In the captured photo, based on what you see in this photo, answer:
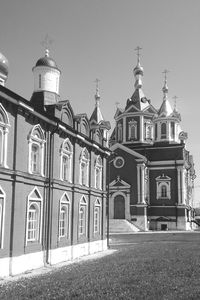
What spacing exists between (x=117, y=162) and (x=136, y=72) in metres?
13.2

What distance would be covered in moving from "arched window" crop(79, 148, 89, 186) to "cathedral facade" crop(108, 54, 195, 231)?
22937mm

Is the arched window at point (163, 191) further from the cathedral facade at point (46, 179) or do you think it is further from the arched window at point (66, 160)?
the arched window at point (66, 160)

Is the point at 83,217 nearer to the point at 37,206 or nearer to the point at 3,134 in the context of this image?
the point at 37,206

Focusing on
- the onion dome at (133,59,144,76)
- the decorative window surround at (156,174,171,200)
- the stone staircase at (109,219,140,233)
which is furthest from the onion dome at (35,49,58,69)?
the onion dome at (133,59,144,76)

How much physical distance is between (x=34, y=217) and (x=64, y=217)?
301 cm

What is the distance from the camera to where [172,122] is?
48.6m

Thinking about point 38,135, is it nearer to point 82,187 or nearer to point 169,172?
point 82,187

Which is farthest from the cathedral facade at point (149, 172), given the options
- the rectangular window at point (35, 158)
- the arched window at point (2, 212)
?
the arched window at point (2, 212)

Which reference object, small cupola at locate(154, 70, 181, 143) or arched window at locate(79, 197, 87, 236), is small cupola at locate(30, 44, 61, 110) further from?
small cupola at locate(154, 70, 181, 143)

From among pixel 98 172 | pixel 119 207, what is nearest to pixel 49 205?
pixel 98 172

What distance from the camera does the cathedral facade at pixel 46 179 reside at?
14086 mm

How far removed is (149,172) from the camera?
4650 centimetres

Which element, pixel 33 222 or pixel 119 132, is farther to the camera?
pixel 119 132

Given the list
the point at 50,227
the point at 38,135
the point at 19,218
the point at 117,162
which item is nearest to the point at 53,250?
the point at 50,227
